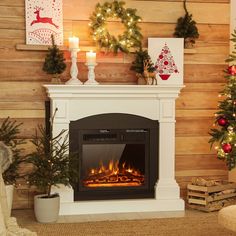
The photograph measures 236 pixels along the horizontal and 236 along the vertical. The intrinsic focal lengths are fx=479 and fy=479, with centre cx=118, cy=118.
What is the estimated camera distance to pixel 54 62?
173 inches

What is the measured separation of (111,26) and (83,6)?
333 millimetres

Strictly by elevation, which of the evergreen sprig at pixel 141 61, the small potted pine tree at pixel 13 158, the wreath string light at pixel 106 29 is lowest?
the small potted pine tree at pixel 13 158

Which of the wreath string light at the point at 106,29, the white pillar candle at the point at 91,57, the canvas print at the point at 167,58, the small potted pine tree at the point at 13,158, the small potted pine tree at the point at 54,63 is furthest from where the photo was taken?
the canvas print at the point at 167,58

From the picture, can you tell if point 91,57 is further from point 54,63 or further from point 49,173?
point 49,173

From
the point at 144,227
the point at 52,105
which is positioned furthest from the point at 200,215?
the point at 52,105

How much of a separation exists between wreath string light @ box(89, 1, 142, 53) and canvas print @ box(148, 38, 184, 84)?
20cm

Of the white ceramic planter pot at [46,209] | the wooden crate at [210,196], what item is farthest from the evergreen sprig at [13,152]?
the wooden crate at [210,196]

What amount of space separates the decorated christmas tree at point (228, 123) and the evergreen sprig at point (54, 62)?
5.15ft

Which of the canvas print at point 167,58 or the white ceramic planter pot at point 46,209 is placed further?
the canvas print at point 167,58

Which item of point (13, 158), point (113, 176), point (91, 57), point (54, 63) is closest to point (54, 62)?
point (54, 63)

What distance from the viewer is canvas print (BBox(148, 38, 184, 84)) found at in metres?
4.74

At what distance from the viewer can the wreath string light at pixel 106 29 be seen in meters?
4.60

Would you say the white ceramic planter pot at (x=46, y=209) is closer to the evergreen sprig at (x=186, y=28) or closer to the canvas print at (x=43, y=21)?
the canvas print at (x=43, y=21)

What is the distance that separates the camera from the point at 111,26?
4.72m
